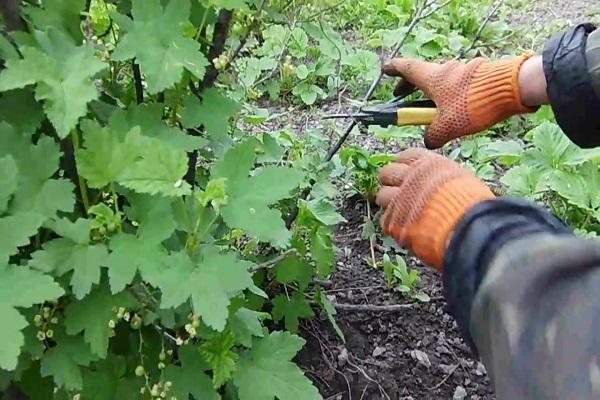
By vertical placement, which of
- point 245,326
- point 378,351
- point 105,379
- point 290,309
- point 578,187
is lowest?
point 378,351

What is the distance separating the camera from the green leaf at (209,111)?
1268 millimetres

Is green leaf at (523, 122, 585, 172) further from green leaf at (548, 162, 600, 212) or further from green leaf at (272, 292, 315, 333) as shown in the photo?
green leaf at (272, 292, 315, 333)

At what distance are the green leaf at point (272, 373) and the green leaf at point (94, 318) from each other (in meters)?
0.25

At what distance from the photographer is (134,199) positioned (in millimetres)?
1124

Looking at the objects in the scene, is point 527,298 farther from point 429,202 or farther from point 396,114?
point 396,114

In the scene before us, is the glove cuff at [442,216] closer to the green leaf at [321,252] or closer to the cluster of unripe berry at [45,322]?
the green leaf at [321,252]

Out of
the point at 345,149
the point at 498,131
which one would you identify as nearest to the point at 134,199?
the point at 345,149

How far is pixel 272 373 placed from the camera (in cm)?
131

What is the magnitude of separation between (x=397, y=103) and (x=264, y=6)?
59 centimetres

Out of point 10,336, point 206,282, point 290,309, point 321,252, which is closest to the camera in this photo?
point 10,336

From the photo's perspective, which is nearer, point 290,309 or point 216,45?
point 216,45

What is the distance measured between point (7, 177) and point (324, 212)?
81 cm

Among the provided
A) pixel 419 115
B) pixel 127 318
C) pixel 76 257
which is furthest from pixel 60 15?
pixel 419 115

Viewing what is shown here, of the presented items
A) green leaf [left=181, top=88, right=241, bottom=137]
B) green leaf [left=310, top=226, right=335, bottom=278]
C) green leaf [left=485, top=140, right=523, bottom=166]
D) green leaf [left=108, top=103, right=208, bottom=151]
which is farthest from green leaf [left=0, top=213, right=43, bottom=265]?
green leaf [left=485, top=140, right=523, bottom=166]
